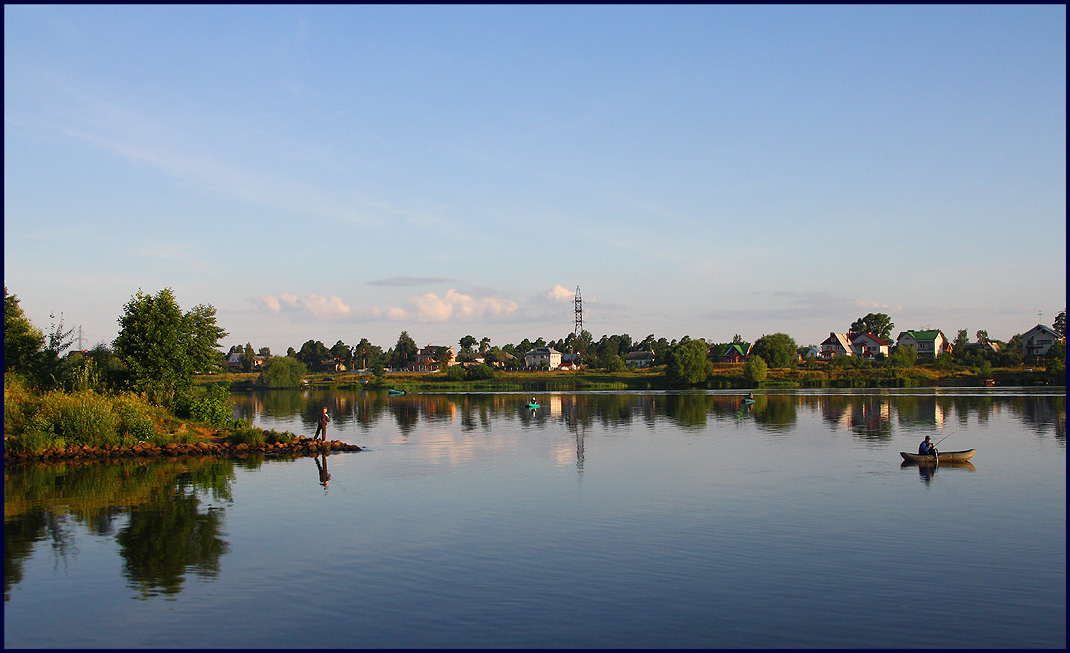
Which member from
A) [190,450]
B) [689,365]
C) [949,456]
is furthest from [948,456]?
[689,365]

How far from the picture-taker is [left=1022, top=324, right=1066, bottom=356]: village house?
175 meters

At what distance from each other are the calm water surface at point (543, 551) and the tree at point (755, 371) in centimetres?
9591

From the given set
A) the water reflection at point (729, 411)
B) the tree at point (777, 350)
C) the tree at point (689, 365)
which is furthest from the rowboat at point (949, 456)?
the tree at point (777, 350)

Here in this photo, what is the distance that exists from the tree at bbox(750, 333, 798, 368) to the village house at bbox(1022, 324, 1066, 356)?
55126 millimetres

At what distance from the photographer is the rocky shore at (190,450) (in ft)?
141

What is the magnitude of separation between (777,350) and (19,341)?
479 ft

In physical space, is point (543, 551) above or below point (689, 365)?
below

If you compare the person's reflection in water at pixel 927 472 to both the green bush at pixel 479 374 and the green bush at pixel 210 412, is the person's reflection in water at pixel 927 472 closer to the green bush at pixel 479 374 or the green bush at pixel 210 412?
the green bush at pixel 210 412

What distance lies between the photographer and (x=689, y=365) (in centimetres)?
14825

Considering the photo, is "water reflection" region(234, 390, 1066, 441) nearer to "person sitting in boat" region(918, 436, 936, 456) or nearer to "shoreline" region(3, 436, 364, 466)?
"person sitting in boat" region(918, 436, 936, 456)

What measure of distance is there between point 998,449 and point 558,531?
34.1 m

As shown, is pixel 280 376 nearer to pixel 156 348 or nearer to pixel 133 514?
pixel 156 348

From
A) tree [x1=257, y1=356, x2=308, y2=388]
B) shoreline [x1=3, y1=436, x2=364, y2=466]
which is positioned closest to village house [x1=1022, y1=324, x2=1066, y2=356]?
tree [x1=257, y1=356, x2=308, y2=388]

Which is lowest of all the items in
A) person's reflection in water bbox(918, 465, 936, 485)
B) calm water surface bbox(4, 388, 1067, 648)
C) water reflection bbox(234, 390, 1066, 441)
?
calm water surface bbox(4, 388, 1067, 648)
